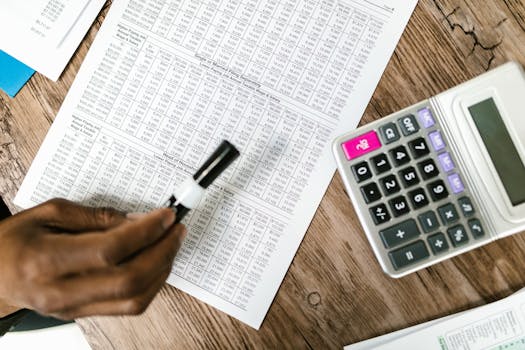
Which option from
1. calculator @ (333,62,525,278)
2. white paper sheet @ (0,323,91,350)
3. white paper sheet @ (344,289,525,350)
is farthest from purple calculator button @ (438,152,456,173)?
white paper sheet @ (0,323,91,350)

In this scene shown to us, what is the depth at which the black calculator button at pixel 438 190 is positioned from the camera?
0.44 meters

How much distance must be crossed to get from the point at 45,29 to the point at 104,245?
261mm

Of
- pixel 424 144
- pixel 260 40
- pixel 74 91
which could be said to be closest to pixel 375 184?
pixel 424 144

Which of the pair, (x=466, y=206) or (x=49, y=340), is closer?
(x=466, y=206)

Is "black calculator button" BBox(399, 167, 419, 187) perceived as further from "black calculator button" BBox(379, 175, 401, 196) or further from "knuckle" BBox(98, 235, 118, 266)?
"knuckle" BBox(98, 235, 118, 266)

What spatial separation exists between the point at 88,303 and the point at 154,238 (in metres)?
0.07

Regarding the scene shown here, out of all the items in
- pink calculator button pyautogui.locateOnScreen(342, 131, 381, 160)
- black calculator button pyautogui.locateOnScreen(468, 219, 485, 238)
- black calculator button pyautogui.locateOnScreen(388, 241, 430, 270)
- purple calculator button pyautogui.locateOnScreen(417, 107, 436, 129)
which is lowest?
black calculator button pyautogui.locateOnScreen(388, 241, 430, 270)

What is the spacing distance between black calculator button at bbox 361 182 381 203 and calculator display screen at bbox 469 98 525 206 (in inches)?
4.1

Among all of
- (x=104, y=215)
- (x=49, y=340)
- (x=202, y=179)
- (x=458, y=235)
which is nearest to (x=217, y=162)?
(x=202, y=179)

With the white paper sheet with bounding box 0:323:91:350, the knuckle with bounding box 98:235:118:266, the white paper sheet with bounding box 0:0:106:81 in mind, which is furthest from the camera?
the white paper sheet with bounding box 0:323:91:350

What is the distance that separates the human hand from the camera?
39cm

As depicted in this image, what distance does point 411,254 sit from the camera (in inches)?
17.5

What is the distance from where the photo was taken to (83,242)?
398mm

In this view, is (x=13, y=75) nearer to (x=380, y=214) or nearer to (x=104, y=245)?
(x=104, y=245)
